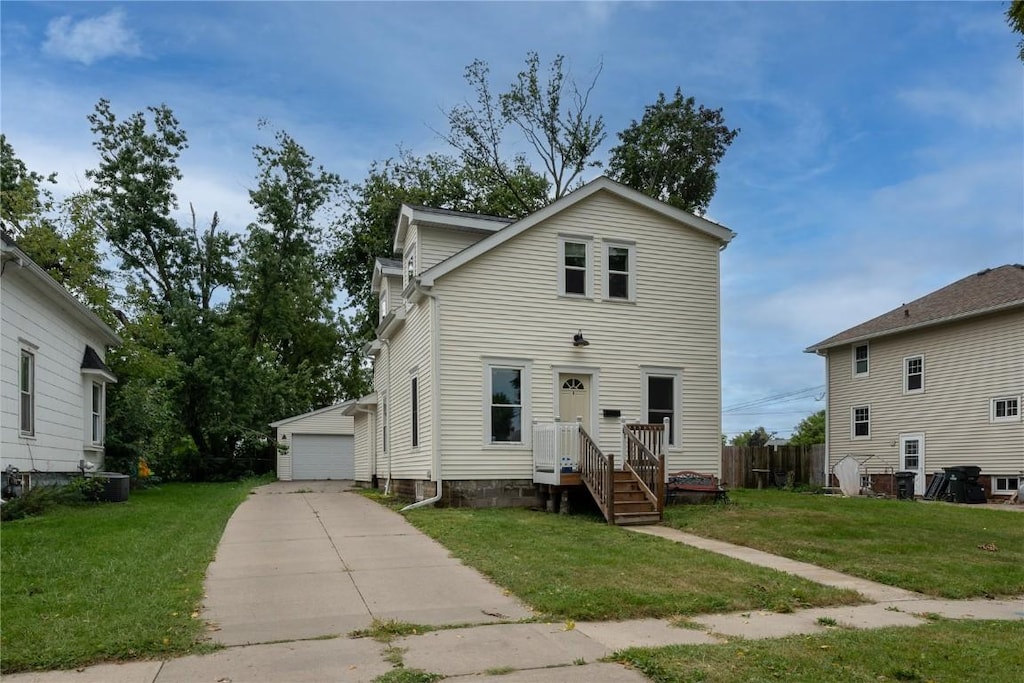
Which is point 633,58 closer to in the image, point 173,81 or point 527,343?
point 527,343

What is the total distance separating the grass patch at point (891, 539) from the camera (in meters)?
9.05

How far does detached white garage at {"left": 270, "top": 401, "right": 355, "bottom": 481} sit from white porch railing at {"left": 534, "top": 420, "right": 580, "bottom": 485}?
19.4 metres

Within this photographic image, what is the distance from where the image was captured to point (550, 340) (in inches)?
656

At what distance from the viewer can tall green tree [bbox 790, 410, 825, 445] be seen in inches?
2058

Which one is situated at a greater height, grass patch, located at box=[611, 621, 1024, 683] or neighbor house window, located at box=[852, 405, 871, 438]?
neighbor house window, located at box=[852, 405, 871, 438]

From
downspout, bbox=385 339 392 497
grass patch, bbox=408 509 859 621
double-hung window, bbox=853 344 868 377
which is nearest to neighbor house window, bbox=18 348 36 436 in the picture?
grass patch, bbox=408 509 859 621

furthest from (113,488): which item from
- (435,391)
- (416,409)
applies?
(435,391)

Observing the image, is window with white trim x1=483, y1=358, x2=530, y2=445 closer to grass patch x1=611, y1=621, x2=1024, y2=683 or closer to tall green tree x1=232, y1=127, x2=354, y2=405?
grass patch x1=611, y1=621, x2=1024, y2=683

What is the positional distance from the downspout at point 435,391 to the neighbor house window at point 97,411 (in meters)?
9.58

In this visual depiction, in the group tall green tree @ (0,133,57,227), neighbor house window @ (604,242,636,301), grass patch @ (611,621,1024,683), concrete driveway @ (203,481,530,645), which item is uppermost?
tall green tree @ (0,133,57,227)

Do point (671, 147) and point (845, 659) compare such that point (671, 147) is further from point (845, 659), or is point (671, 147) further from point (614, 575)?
point (845, 659)

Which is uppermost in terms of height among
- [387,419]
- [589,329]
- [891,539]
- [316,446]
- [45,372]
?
[589,329]

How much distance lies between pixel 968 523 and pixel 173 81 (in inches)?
634

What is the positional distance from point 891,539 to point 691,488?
5.49 m
